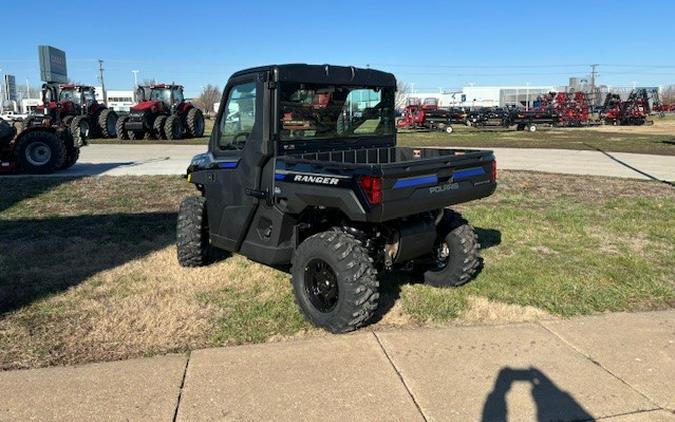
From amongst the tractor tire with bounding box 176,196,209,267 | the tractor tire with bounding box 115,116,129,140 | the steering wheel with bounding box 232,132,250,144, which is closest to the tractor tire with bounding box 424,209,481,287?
the steering wheel with bounding box 232,132,250,144

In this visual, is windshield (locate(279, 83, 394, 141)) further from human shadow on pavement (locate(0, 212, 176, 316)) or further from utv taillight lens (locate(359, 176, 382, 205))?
human shadow on pavement (locate(0, 212, 176, 316))

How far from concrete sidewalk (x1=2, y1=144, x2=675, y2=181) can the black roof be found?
364 inches

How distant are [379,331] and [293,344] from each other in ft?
2.26

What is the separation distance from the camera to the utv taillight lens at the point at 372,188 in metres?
3.83

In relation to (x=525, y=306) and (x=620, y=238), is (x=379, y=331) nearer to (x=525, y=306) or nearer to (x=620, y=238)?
(x=525, y=306)

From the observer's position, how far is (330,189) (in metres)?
4.02

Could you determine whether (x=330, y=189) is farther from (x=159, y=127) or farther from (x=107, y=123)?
(x=107, y=123)

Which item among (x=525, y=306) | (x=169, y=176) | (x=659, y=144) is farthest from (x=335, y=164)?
(x=659, y=144)

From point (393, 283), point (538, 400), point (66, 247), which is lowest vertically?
point (538, 400)

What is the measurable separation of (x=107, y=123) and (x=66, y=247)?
2122cm

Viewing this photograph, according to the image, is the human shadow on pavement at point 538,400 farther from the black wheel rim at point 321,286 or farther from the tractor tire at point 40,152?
the tractor tire at point 40,152

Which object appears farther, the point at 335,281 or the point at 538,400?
the point at 335,281

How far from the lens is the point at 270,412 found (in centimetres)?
316

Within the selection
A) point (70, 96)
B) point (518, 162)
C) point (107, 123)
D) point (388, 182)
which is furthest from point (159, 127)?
point (388, 182)
